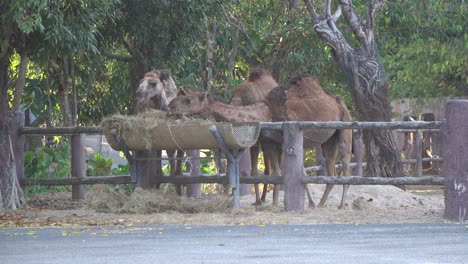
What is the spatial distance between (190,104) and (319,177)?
1.93 meters

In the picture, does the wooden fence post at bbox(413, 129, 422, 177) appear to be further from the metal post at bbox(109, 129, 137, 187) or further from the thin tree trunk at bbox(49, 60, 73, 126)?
the metal post at bbox(109, 129, 137, 187)

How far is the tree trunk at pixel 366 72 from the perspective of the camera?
19453 mm

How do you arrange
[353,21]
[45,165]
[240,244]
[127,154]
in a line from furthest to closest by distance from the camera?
[353,21] < [45,165] < [127,154] < [240,244]

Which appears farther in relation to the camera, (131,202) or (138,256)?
(131,202)

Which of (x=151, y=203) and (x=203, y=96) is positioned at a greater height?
(x=203, y=96)

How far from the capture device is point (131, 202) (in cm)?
1411

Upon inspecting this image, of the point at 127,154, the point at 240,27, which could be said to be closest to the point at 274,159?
the point at 127,154

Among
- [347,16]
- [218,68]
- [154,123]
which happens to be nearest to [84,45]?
[154,123]

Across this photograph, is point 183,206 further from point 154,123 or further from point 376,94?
point 376,94

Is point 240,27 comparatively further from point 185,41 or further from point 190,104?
point 190,104

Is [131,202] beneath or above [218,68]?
beneath

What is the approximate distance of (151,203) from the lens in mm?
14055

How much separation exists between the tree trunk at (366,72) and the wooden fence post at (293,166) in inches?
214

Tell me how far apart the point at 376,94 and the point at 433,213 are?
19.2ft
